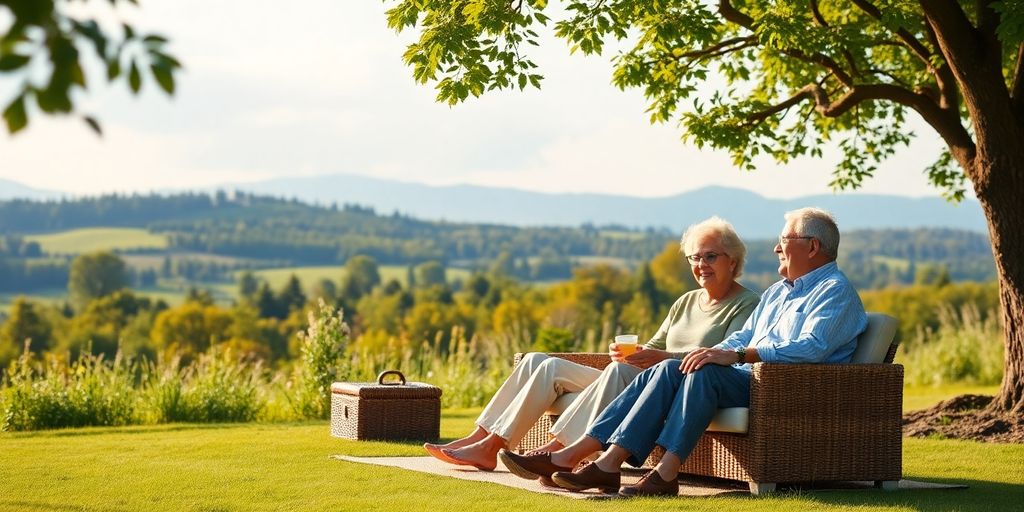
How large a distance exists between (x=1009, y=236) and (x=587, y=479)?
12.5ft

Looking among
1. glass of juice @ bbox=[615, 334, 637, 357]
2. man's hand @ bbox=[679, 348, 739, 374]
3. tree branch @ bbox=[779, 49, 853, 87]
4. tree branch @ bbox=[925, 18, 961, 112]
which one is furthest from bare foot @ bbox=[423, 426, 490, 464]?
tree branch @ bbox=[925, 18, 961, 112]

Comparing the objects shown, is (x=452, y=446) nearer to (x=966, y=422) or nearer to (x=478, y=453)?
(x=478, y=453)

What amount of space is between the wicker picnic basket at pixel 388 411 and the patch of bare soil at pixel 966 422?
2778mm

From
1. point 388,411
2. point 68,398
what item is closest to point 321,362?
point 68,398

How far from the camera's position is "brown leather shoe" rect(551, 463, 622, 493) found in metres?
4.92

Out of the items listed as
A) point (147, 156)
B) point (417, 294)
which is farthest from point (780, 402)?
point (147, 156)

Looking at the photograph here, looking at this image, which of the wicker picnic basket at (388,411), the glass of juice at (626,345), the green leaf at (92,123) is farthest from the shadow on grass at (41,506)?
the green leaf at (92,123)

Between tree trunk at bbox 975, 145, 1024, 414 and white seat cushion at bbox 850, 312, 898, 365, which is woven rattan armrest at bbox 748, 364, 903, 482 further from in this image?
tree trunk at bbox 975, 145, 1024, 414

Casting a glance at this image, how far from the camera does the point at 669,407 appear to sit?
16.6ft

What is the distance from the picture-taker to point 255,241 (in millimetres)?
101188

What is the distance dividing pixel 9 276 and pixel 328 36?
76253 mm

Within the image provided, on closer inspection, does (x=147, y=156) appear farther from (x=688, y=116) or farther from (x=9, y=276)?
(x=688, y=116)

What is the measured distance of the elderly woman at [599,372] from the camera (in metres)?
5.34

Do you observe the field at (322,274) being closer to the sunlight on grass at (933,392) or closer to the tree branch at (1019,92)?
the sunlight on grass at (933,392)
